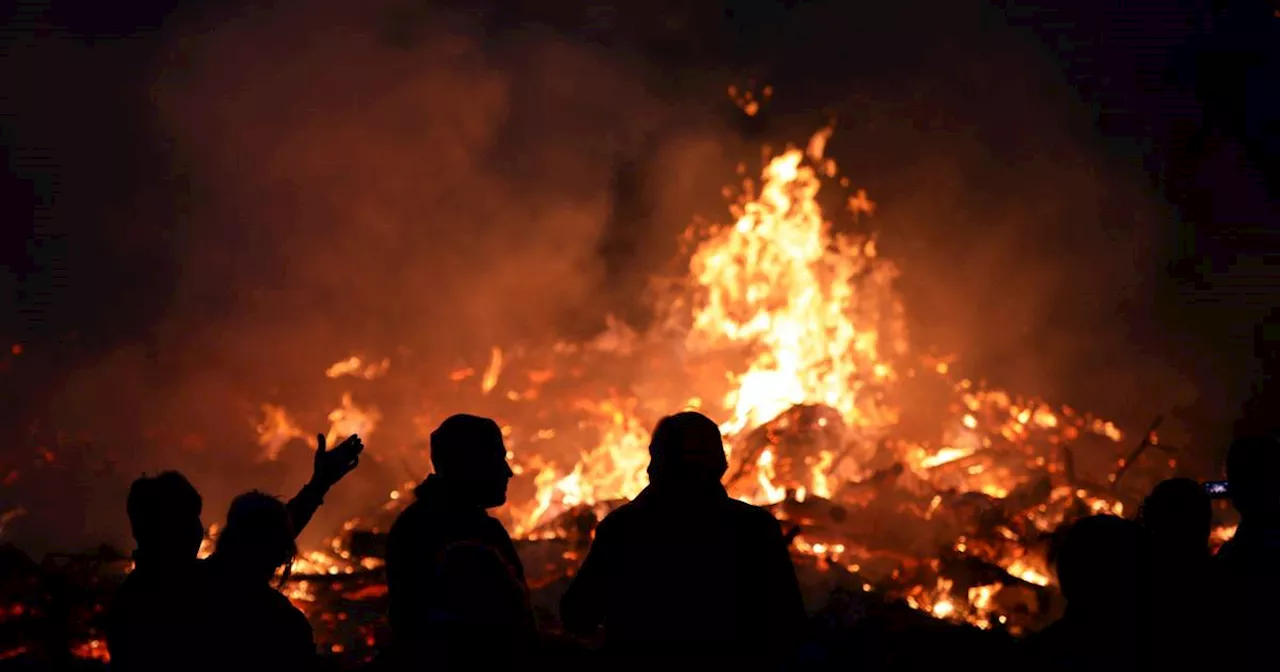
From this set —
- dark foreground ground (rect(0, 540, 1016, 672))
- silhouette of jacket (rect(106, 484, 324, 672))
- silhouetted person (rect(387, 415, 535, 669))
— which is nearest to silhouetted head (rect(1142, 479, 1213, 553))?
dark foreground ground (rect(0, 540, 1016, 672))

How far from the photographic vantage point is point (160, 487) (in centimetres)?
276

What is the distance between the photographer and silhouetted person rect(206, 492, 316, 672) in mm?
2637

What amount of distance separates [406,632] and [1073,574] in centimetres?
203

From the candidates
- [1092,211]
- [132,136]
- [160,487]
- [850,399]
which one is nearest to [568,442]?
[850,399]

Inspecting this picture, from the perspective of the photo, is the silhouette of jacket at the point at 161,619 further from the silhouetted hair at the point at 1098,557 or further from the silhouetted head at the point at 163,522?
the silhouetted hair at the point at 1098,557

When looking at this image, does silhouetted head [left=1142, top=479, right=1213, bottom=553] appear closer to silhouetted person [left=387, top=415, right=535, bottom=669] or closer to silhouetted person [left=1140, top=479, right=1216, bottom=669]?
silhouetted person [left=1140, top=479, right=1216, bottom=669]

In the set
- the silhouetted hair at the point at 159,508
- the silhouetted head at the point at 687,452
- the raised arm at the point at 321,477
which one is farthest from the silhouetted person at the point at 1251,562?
the silhouetted hair at the point at 159,508

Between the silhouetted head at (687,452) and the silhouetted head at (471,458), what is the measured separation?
1.70 ft

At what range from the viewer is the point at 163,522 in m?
2.71

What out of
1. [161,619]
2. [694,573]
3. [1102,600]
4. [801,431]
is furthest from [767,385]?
[161,619]

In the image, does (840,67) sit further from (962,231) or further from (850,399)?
(850,399)

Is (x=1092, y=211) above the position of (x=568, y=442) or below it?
above

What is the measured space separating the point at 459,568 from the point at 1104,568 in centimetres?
180

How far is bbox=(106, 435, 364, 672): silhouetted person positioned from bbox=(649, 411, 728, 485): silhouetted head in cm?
140
